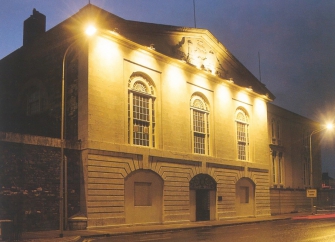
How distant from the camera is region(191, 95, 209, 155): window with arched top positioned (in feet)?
117

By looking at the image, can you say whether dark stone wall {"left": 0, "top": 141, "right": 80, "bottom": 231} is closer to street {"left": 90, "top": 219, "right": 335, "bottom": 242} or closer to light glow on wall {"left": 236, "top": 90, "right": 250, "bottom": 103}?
street {"left": 90, "top": 219, "right": 335, "bottom": 242}

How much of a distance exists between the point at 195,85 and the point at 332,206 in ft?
112

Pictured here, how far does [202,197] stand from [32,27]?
18477mm

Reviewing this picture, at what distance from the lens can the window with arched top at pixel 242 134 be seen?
41.0 metres

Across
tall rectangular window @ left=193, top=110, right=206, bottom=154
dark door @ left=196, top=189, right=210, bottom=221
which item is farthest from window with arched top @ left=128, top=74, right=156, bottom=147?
dark door @ left=196, top=189, right=210, bottom=221

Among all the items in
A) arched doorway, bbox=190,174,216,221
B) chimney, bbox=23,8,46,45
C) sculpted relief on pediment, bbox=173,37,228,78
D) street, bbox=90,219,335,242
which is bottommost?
street, bbox=90,219,335,242

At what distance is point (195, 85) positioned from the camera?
3597 cm

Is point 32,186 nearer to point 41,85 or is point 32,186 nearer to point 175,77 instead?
point 41,85

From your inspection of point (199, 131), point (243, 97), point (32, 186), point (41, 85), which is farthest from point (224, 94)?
point (32, 186)

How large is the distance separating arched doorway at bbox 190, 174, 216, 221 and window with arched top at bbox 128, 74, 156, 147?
5.52m

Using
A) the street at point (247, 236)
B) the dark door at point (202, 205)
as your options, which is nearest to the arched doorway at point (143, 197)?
the street at point (247, 236)

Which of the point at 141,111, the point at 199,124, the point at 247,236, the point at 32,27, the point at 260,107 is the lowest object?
the point at 247,236

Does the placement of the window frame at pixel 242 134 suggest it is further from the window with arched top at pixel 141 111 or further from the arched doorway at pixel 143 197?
the arched doorway at pixel 143 197

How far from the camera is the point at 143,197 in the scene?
98.9ft
